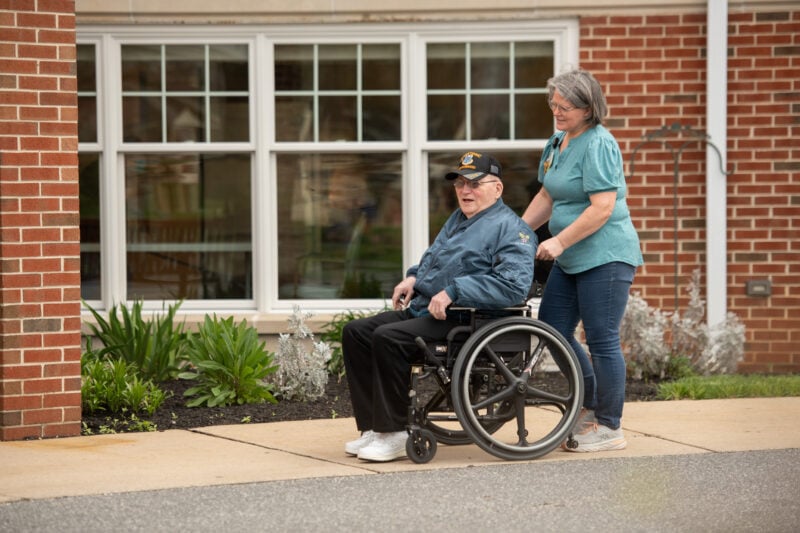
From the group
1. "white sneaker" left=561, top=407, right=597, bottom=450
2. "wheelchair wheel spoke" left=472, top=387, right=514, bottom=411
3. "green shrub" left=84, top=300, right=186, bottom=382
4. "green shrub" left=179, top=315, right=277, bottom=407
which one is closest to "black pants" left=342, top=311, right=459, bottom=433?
"wheelchair wheel spoke" left=472, top=387, right=514, bottom=411

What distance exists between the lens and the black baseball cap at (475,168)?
18.6 ft

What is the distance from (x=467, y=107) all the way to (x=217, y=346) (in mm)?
2742

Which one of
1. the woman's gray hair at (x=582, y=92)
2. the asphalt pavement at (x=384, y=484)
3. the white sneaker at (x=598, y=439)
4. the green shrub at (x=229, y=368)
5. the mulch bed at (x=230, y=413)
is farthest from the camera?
the green shrub at (x=229, y=368)

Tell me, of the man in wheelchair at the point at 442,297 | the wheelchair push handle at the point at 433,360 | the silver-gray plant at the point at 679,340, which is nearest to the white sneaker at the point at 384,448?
the man in wheelchair at the point at 442,297

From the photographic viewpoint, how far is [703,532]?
14.5ft

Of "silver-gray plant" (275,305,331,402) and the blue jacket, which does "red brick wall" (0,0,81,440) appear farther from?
the blue jacket

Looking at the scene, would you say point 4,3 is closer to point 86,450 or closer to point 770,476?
point 86,450

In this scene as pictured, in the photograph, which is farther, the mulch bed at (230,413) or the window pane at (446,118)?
the window pane at (446,118)

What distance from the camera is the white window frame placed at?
8.73 meters

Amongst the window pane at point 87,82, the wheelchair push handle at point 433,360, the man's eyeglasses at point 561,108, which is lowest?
the wheelchair push handle at point 433,360

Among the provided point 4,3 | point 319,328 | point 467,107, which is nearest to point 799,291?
point 467,107

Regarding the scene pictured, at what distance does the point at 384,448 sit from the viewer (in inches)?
219

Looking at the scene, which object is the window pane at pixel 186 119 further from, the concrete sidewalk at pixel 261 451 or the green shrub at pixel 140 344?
the concrete sidewalk at pixel 261 451

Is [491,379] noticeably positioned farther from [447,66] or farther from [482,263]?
[447,66]
